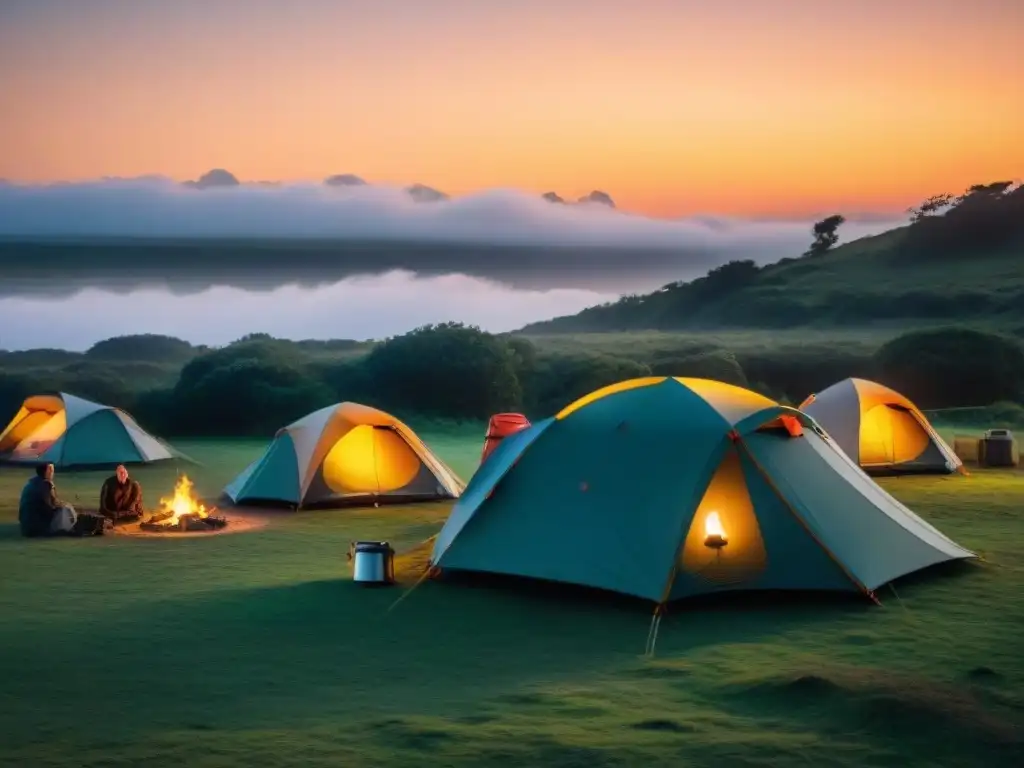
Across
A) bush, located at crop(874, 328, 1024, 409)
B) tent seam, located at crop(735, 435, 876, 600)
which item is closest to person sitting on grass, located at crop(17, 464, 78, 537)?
tent seam, located at crop(735, 435, 876, 600)

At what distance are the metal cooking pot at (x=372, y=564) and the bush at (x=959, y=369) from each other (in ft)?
138

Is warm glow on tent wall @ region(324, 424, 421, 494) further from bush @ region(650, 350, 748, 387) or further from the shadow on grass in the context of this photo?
→ bush @ region(650, 350, 748, 387)

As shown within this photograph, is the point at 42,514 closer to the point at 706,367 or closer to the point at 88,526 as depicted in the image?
the point at 88,526

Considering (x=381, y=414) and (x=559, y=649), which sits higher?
(x=381, y=414)

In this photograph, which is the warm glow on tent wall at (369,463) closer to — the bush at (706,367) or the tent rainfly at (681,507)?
the tent rainfly at (681,507)

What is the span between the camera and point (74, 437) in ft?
83.5

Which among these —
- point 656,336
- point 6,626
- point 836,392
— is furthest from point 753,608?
point 656,336

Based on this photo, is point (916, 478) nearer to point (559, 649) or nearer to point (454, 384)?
point (559, 649)

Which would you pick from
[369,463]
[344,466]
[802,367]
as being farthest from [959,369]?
[344,466]

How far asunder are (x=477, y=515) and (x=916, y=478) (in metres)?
12.6

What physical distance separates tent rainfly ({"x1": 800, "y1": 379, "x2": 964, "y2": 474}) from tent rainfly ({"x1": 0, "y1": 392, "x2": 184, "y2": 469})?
1397 centimetres

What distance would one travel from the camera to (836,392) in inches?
902

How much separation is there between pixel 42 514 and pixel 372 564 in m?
5.87

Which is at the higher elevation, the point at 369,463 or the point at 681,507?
the point at 369,463
